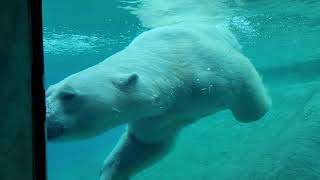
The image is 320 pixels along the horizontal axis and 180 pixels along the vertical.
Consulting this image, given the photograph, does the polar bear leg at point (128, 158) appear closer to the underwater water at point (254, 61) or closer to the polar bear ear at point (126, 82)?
the polar bear ear at point (126, 82)

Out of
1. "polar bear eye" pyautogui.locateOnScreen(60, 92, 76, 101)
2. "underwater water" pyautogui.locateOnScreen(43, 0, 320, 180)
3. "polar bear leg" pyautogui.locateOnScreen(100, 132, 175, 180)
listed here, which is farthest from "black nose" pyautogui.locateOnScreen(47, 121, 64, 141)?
"underwater water" pyautogui.locateOnScreen(43, 0, 320, 180)

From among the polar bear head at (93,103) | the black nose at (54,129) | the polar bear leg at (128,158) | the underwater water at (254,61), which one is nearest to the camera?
the black nose at (54,129)

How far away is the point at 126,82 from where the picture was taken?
12.1 feet

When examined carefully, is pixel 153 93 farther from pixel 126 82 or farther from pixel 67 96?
pixel 67 96

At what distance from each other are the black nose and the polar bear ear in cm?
71

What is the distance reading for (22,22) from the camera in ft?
3.44

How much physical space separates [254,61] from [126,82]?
16265 mm

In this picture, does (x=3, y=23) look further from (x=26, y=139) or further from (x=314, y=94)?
(x=314, y=94)

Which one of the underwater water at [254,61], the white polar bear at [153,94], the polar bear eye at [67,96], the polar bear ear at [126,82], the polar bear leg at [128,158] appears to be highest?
the polar bear eye at [67,96]

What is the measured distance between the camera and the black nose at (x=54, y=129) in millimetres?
3047

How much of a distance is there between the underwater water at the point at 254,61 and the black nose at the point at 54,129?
3669 millimetres

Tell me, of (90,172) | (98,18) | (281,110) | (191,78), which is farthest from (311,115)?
(90,172)

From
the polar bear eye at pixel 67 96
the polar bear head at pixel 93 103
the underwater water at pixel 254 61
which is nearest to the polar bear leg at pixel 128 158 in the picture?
the polar bear head at pixel 93 103

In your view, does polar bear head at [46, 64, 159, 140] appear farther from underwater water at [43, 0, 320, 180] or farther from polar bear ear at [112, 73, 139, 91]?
underwater water at [43, 0, 320, 180]
